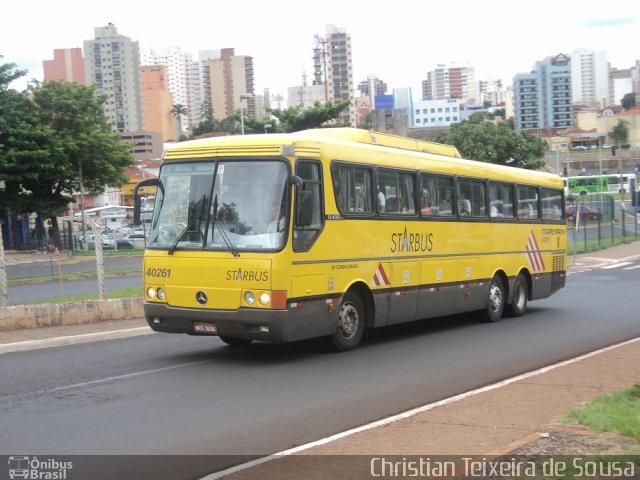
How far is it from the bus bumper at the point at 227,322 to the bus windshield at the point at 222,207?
0.83m

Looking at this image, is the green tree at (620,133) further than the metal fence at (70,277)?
Yes

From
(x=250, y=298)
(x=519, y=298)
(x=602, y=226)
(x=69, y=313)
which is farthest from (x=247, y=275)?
(x=602, y=226)

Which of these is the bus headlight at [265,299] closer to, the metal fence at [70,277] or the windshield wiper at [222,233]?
the windshield wiper at [222,233]

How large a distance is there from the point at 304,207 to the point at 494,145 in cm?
4704

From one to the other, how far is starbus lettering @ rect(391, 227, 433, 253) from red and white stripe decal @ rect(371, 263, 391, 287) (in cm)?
46

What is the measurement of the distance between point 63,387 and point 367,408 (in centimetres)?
364

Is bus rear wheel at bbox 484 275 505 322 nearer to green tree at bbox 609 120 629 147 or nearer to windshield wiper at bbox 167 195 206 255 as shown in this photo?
windshield wiper at bbox 167 195 206 255

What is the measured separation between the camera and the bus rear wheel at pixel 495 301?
17219mm

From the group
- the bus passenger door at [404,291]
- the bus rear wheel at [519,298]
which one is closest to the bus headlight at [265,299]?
the bus passenger door at [404,291]

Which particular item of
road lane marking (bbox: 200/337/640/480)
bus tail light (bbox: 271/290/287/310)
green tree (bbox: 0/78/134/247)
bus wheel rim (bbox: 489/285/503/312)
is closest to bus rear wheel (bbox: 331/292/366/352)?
bus tail light (bbox: 271/290/287/310)

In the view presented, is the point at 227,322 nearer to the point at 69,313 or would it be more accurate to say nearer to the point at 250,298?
the point at 250,298

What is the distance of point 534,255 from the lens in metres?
19.2

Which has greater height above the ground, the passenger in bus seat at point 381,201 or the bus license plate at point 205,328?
the passenger in bus seat at point 381,201

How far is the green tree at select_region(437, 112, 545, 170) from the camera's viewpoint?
5569 cm
